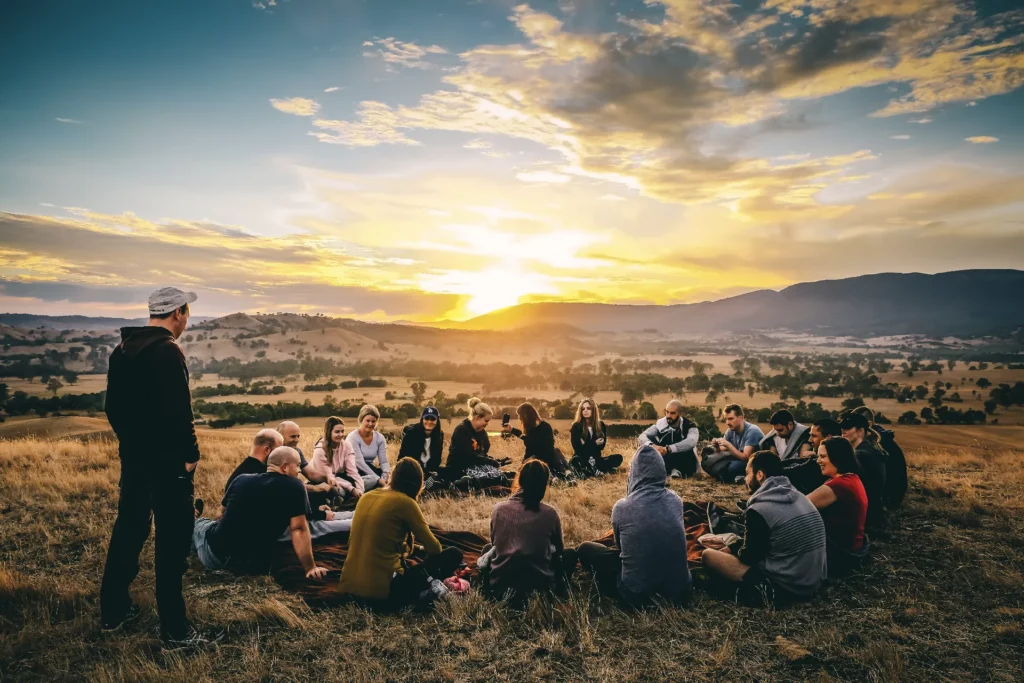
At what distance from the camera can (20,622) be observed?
4.67 m

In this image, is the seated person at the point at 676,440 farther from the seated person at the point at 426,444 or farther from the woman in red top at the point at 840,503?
the woman in red top at the point at 840,503

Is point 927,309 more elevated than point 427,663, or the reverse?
point 927,309

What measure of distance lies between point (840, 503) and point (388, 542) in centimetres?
453

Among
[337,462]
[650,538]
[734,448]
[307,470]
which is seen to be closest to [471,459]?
[337,462]

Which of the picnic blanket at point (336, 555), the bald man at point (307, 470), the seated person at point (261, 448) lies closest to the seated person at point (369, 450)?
the bald man at point (307, 470)

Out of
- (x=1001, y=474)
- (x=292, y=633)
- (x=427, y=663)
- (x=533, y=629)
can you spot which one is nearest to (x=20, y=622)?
(x=292, y=633)

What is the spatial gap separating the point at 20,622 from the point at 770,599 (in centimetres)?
667

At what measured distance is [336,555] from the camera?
595 centimetres

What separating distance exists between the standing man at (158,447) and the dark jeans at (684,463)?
26.1ft

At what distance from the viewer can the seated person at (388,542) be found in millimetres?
4820

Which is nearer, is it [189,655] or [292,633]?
[189,655]

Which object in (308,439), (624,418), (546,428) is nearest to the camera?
(546,428)

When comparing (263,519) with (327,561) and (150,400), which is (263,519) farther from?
(150,400)

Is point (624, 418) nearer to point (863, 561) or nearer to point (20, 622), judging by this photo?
point (863, 561)
